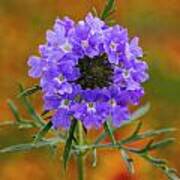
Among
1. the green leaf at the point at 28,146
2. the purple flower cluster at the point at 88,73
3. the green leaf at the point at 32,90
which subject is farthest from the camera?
the green leaf at the point at 28,146

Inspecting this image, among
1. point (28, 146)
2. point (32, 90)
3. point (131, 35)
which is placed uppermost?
point (131, 35)

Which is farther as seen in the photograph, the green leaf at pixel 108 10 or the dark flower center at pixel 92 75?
the green leaf at pixel 108 10

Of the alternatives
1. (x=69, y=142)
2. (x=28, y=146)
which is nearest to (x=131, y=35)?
(x=28, y=146)

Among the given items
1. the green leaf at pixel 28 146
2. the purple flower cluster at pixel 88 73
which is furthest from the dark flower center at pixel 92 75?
the green leaf at pixel 28 146

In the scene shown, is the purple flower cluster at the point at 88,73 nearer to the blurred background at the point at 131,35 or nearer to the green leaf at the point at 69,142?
the green leaf at the point at 69,142

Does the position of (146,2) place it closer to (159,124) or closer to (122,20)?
(122,20)

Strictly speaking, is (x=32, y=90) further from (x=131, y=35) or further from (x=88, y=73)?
(x=131, y=35)

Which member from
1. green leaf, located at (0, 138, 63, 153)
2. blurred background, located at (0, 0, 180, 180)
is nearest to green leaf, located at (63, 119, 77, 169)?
green leaf, located at (0, 138, 63, 153)
